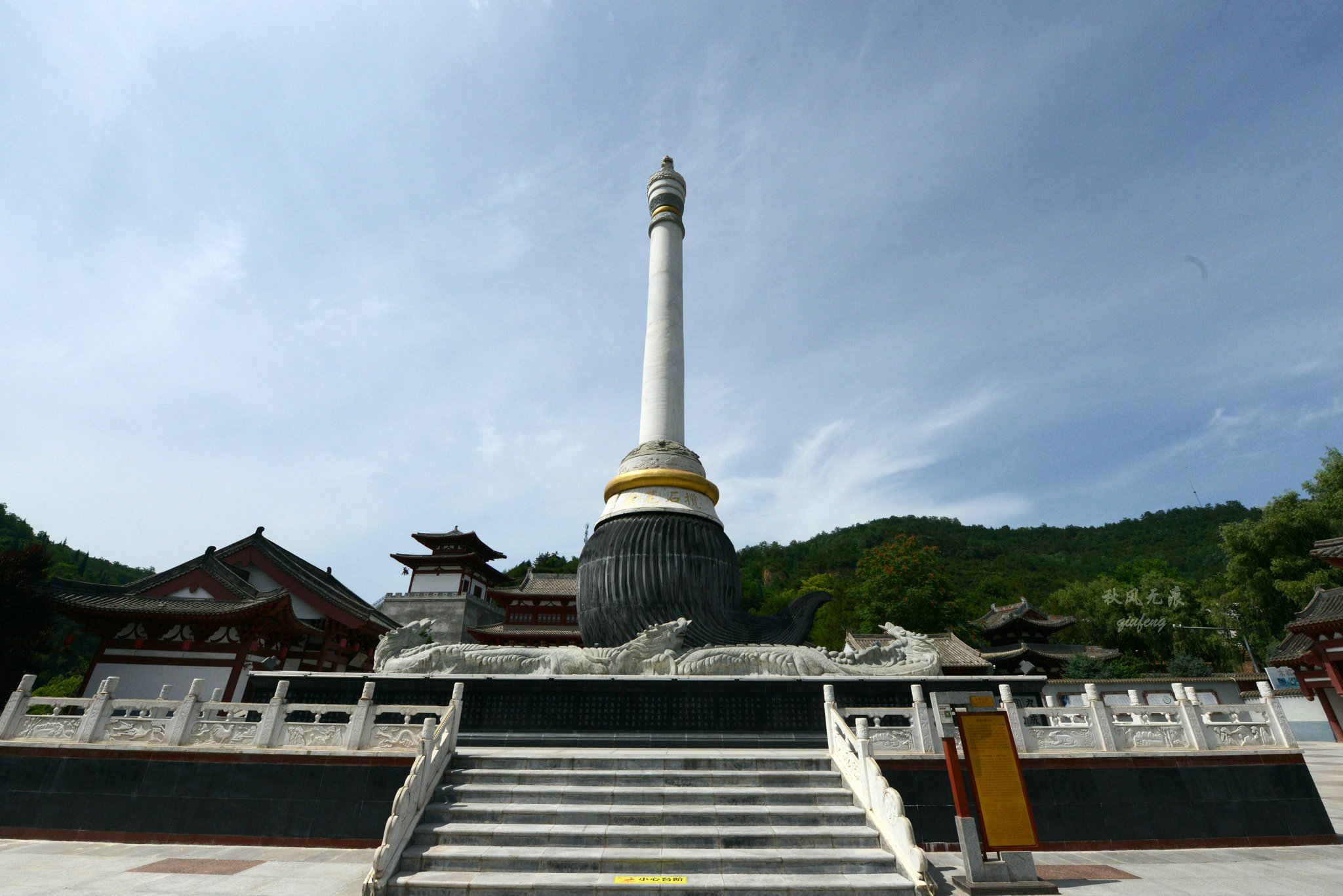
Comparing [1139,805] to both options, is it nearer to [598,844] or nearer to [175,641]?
[598,844]

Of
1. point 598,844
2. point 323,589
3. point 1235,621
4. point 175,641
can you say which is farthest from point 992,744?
point 1235,621

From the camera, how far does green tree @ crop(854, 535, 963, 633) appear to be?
30.8m

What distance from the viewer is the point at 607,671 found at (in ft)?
33.7

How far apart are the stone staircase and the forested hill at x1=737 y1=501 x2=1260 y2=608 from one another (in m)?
49.8

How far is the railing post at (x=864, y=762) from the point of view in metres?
6.80

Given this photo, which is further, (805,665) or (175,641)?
(175,641)

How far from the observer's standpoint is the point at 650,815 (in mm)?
6691

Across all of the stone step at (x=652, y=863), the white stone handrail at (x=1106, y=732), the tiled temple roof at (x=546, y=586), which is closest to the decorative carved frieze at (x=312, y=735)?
the stone step at (x=652, y=863)

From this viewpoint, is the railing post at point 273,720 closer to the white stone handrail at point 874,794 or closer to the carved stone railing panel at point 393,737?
the carved stone railing panel at point 393,737

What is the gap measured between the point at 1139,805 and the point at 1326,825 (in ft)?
7.58

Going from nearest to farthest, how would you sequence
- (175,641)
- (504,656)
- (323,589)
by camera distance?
(504,656) < (175,641) < (323,589)

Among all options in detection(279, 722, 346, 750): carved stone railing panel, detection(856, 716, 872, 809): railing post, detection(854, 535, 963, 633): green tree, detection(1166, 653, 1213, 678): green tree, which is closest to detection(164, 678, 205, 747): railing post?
detection(279, 722, 346, 750): carved stone railing panel

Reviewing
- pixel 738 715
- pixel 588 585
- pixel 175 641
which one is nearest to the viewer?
pixel 738 715

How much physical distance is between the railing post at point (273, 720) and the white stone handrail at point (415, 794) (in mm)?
2222
